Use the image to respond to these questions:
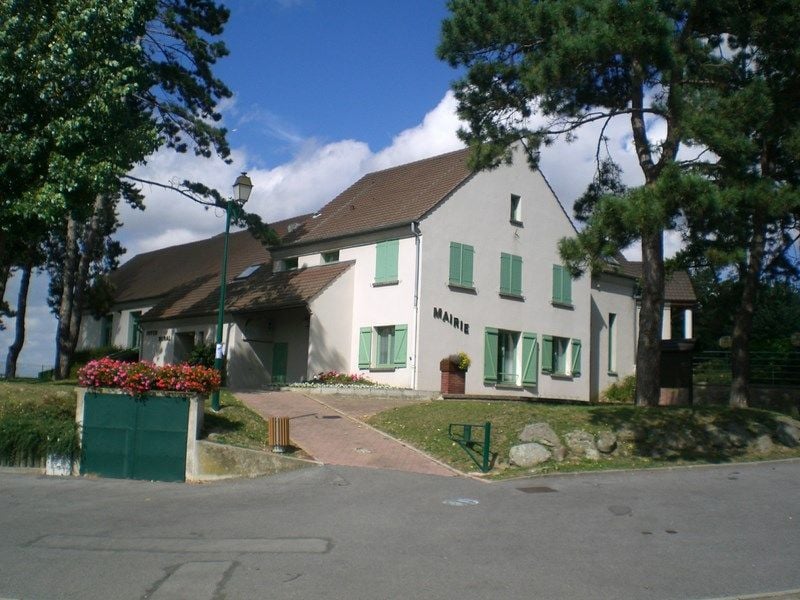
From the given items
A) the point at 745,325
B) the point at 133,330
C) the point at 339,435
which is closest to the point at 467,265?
the point at 745,325

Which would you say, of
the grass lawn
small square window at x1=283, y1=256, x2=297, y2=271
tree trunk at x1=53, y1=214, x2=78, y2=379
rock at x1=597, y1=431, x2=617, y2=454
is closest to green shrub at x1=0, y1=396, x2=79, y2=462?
the grass lawn

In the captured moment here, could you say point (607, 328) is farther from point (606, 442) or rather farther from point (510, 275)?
point (606, 442)

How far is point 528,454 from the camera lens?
15555 millimetres

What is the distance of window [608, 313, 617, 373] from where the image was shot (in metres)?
34.1

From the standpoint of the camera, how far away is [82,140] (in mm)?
17453

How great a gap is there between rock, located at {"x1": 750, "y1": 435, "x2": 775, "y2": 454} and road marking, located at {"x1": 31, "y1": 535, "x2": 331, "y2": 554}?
1126 cm

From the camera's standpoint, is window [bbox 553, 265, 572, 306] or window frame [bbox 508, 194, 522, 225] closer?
window frame [bbox 508, 194, 522, 225]

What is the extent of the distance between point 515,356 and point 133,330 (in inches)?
817

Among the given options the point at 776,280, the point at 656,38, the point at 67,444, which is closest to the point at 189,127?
the point at 67,444

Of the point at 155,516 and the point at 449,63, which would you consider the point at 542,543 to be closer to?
the point at 155,516

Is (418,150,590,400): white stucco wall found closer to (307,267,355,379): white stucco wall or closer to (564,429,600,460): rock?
(307,267,355,379): white stucco wall

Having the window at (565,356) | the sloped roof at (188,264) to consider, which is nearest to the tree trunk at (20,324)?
the sloped roof at (188,264)

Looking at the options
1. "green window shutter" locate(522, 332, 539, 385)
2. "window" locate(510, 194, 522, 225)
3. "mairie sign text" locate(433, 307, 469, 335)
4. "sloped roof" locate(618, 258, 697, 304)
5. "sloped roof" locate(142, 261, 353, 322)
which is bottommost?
"green window shutter" locate(522, 332, 539, 385)

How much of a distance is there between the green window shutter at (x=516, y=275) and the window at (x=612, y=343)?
6.99 m
